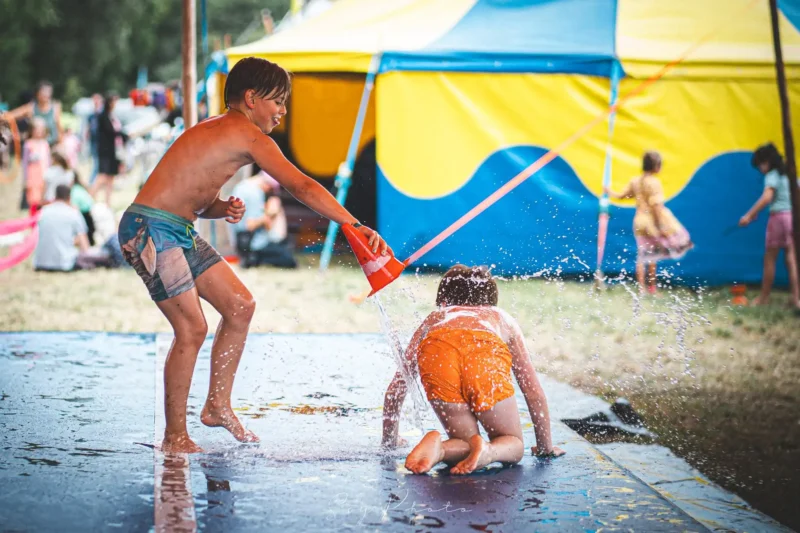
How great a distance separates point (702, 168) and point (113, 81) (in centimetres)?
3554

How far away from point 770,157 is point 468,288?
6.05 meters

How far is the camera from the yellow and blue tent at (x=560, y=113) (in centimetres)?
923

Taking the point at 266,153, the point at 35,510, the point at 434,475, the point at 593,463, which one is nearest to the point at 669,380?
the point at 593,463

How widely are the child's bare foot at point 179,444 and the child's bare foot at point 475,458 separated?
888 mm

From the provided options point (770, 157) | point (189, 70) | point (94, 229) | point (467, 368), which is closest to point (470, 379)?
point (467, 368)

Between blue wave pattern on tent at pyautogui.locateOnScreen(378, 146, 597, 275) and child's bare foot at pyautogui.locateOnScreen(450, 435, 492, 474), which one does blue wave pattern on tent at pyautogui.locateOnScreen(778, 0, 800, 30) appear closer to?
blue wave pattern on tent at pyautogui.locateOnScreen(378, 146, 597, 275)

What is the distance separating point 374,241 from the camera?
3.29 m

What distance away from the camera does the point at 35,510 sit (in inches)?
105

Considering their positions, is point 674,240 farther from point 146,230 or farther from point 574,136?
point 146,230

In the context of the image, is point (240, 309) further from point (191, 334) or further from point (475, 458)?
point (475, 458)

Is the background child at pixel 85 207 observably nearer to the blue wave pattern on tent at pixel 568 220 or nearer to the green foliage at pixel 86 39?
the blue wave pattern on tent at pixel 568 220

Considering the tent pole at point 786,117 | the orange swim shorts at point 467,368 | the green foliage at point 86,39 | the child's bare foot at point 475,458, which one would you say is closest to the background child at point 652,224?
the tent pole at point 786,117

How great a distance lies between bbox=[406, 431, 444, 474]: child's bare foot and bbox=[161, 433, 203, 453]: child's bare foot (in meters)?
0.75

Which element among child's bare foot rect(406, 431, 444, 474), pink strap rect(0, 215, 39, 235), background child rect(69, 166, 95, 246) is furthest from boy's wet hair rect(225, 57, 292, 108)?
background child rect(69, 166, 95, 246)
